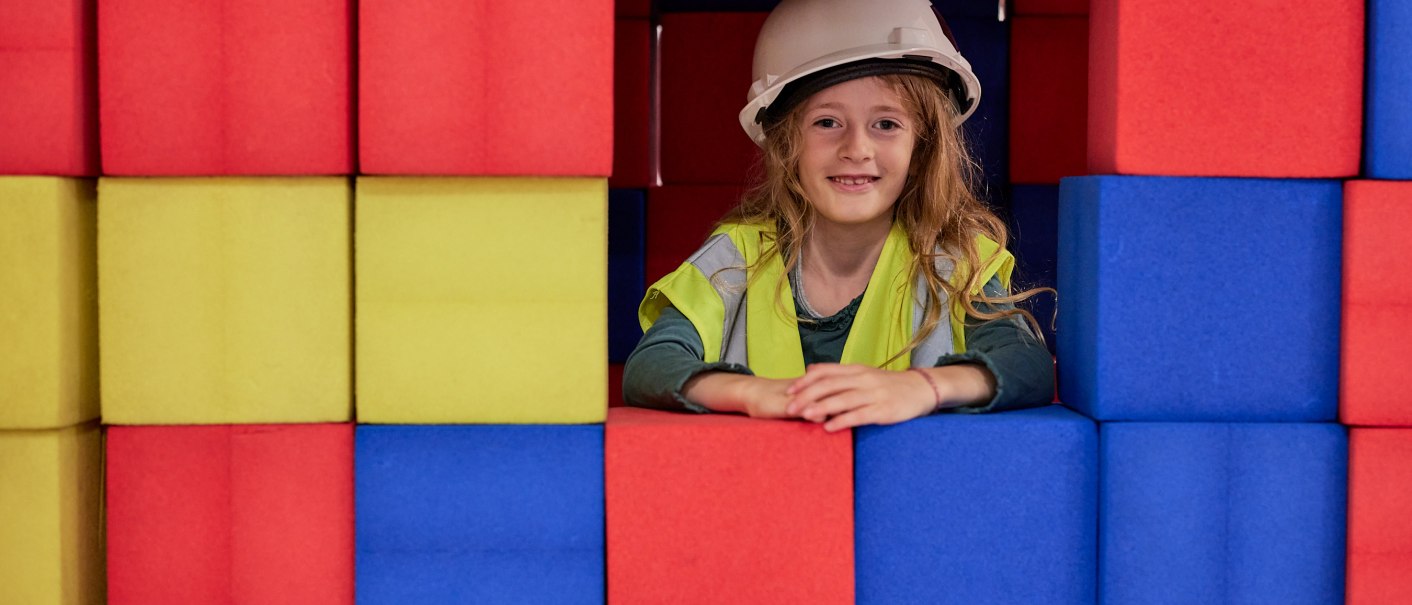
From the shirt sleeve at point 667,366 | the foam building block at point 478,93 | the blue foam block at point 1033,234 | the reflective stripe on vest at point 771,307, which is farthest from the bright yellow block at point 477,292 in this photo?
the blue foam block at point 1033,234

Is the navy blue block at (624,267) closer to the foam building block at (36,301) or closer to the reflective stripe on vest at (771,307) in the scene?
the reflective stripe on vest at (771,307)

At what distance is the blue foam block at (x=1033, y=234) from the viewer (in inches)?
106

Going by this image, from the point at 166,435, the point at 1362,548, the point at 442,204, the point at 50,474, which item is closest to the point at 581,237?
the point at 442,204

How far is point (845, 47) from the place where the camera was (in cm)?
193

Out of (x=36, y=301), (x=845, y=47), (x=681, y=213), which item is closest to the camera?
(x=36, y=301)

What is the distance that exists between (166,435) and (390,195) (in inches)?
14.1

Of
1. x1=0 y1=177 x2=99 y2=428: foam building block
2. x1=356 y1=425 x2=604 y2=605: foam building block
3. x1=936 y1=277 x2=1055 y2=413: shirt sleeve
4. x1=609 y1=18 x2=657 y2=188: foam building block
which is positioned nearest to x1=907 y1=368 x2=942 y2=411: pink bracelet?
x1=936 y1=277 x2=1055 y2=413: shirt sleeve

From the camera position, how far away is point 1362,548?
1.48 meters

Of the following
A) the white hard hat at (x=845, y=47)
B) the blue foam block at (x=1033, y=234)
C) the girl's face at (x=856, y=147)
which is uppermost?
Result: the white hard hat at (x=845, y=47)

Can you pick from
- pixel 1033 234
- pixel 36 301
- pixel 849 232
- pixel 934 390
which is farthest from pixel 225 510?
pixel 1033 234

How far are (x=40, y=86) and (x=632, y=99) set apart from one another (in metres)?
1.27

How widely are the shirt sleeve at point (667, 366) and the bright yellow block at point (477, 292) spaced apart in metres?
0.24

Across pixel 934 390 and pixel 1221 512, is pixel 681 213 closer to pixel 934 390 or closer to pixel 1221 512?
pixel 934 390

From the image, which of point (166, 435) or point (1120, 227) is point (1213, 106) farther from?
point (166, 435)
